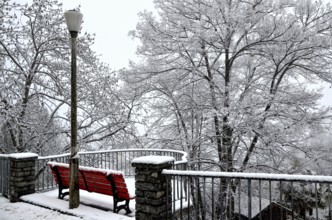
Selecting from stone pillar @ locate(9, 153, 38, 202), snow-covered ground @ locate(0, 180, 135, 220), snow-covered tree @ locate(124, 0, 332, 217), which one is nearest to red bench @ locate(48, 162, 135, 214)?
snow-covered ground @ locate(0, 180, 135, 220)

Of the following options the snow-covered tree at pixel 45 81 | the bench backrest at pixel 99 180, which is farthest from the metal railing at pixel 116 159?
the snow-covered tree at pixel 45 81

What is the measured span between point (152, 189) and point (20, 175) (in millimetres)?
3872

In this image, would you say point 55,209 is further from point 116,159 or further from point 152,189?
point 116,159

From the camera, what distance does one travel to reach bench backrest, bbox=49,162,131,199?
548 centimetres

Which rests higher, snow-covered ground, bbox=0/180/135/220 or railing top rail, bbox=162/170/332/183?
railing top rail, bbox=162/170/332/183

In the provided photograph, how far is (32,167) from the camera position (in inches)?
283

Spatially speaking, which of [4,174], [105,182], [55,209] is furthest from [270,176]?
[4,174]

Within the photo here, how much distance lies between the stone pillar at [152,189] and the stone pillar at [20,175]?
3.50m

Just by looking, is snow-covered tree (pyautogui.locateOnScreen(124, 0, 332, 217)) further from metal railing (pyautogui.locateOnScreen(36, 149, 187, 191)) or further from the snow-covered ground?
the snow-covered ground

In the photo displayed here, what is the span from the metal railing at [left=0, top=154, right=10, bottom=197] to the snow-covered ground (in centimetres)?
44

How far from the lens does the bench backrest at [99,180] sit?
18.0ft

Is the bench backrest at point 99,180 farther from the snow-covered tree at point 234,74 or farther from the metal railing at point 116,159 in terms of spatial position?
the snow-covered tree at point 234,74

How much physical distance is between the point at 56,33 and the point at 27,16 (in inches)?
46.6

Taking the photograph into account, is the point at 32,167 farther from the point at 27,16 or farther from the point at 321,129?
the point at 321,129
